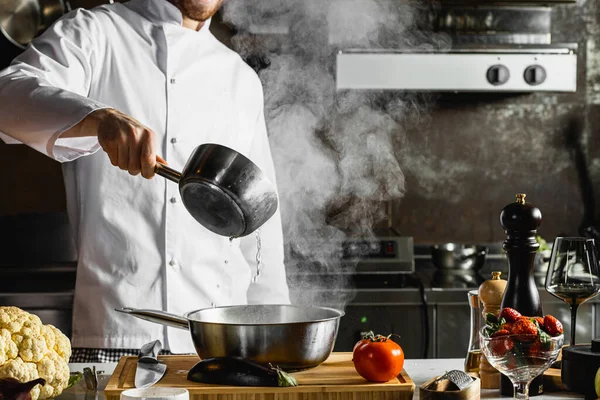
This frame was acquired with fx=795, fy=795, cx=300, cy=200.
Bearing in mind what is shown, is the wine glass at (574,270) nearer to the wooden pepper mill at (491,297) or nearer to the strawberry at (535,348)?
the wooden pepper mill at (491,297)

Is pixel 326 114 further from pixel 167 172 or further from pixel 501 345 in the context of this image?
pixel 501 345

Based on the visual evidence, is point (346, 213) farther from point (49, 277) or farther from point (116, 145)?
point (116, 145)

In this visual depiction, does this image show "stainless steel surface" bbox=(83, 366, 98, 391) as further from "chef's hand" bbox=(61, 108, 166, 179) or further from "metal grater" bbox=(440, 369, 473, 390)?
"metal grater" bbox=(440, 369, 473, 390)

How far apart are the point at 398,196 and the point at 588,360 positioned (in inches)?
83.0

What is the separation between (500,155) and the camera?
351 cm

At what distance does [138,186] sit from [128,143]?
23.9 inches

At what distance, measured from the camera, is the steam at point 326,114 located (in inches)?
123

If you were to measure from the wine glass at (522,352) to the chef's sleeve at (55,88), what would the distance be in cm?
88

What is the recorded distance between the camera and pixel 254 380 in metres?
1.28

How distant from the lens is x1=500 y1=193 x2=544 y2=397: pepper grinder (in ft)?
4.94

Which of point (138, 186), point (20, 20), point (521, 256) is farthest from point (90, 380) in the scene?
point (20, 20)

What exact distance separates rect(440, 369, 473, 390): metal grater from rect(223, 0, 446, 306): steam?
67.4 inches

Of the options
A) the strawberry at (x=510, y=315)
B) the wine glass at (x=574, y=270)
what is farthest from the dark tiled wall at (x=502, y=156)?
the strawberry at (x=510, y=315)

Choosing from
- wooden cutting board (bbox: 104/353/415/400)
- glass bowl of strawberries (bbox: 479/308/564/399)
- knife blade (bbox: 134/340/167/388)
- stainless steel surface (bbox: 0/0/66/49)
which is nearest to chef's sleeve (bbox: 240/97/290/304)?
knife blade (bbox: 134/340/167/388)
